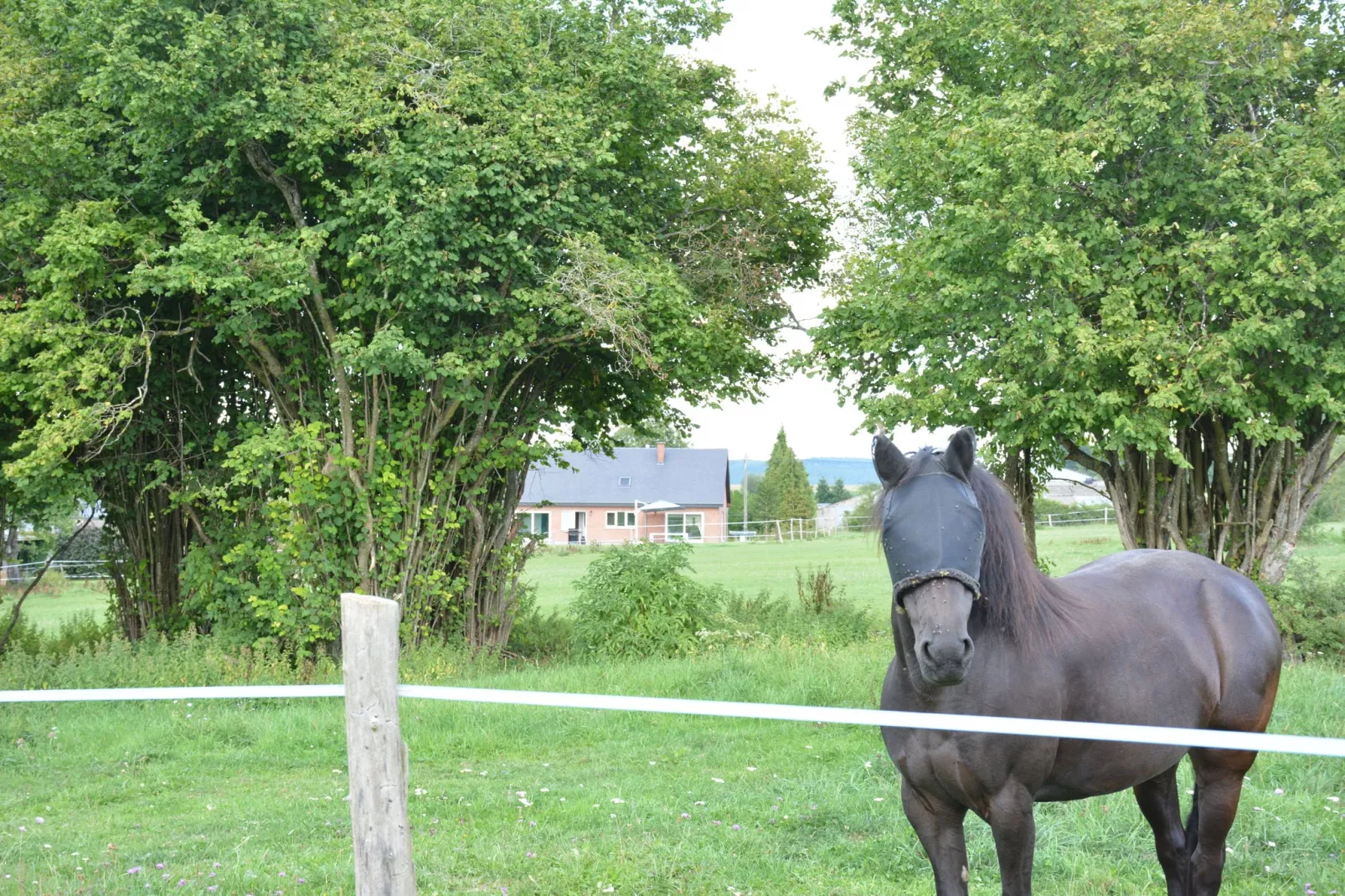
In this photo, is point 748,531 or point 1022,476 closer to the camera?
point 1022,476

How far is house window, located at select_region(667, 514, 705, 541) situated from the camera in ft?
201

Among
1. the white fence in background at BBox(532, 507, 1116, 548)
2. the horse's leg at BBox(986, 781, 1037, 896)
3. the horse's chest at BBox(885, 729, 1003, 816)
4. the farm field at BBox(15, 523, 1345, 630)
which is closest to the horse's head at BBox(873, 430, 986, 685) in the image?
the horse's chest at BBox(885, 729, 1003, 816)

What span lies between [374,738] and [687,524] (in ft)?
194

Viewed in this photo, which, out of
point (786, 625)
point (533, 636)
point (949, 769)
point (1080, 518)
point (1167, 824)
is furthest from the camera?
point (1080, 518)

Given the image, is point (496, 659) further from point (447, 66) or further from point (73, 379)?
point (447, 66)

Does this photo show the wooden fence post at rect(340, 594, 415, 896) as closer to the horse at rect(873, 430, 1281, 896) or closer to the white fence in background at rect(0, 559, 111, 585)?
the horse at rect(873, 430, 1281, 896)

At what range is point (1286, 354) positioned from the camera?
39.0 ft

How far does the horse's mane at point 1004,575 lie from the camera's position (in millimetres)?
3572

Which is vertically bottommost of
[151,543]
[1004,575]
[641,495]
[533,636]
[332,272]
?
[533,636]

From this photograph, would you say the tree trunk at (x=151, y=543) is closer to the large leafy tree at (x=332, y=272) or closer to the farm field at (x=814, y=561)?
the large leafy tree at (x=332, y=272)

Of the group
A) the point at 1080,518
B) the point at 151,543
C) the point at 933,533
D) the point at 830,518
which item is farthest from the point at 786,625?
the point at 1080,518

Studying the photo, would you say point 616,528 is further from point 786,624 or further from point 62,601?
point 786,624

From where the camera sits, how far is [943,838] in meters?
3.57

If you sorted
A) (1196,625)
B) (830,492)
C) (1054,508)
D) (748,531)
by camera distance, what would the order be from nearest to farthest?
(1196,625) < (1054,508) < (748,531) < (830,492)
